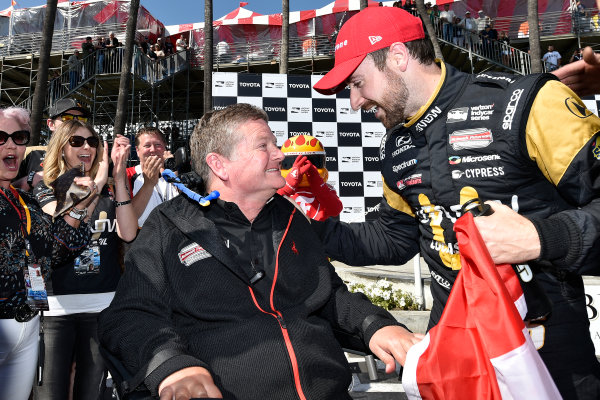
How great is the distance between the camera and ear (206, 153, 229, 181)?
2303 millimetres

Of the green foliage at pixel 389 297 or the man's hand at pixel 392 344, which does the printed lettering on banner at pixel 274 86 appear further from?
the man's hand at pixel 392 344

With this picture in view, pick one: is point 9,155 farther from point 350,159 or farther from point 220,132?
point 350,159

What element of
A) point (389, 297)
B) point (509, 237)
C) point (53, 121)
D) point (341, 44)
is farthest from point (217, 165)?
point (389, 297)

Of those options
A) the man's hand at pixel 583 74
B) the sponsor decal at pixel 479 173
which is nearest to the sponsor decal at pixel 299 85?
the man's hand at pixel 583 74

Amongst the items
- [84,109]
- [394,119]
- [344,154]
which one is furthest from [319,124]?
[394,119]

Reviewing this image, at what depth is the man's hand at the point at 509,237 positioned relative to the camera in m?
1.36

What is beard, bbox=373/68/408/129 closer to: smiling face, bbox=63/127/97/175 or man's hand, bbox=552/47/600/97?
man's hand, bbox=552/47/600/97

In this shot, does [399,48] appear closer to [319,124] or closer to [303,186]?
[303,186]

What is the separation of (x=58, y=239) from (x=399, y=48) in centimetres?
210

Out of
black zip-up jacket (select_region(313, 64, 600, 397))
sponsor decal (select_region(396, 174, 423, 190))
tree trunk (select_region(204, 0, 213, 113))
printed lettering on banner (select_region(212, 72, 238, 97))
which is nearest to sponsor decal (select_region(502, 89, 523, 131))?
black zip-up jacket (select_region(313, 64, 600, 397))

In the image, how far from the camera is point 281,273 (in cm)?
205

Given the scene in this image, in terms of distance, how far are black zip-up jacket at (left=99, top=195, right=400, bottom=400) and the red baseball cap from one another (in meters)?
0.83

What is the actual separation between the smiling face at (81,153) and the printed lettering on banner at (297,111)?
4890 millimetres

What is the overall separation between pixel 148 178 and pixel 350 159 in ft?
16.1
